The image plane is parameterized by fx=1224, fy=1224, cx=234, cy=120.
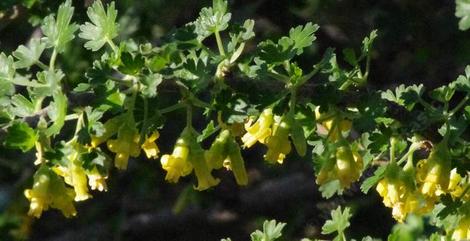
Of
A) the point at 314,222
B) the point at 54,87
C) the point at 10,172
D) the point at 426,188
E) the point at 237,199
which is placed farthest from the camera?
the point at 237,199

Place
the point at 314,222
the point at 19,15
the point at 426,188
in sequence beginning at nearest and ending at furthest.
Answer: the point at 426,188 → the point at 19,15 → the point at 314,222

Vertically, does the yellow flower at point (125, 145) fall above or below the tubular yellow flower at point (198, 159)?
above

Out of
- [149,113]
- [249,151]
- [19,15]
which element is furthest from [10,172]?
[149,113]

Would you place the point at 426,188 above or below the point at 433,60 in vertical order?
above

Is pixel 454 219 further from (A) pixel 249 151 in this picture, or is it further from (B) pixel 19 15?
(A) pixel 249 151

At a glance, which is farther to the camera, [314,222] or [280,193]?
[280,193]

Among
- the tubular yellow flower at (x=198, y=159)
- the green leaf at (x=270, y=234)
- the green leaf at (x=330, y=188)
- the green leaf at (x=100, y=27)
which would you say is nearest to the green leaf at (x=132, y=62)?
the green leaf at (x=100, y=27)

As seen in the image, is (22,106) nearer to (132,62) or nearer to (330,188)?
(132,62)

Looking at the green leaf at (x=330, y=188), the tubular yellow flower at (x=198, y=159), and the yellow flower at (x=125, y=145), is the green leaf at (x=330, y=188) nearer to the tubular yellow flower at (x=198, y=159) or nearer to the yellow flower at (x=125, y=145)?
the tubular yellow flower at (x=198, y=159)
